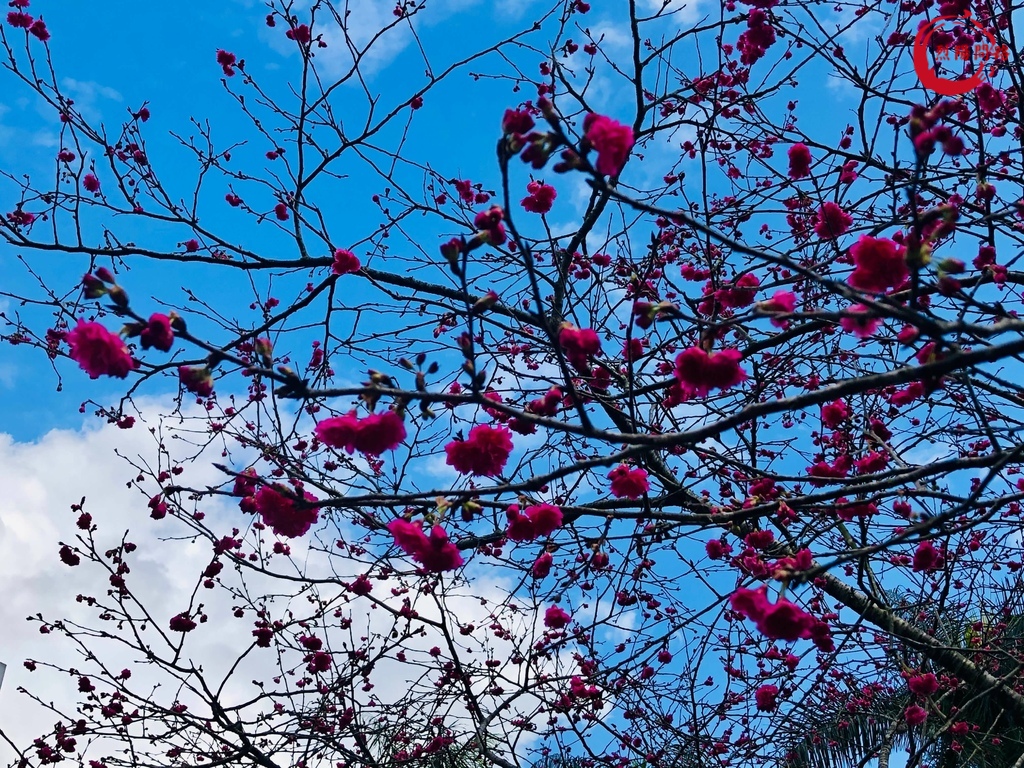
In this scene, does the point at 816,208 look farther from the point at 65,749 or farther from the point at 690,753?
the point at 65,749

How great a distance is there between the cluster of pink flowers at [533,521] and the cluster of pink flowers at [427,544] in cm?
42

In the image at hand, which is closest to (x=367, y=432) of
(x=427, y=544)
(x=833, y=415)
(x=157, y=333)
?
(x=427, y=544)

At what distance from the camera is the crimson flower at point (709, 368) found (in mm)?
2396

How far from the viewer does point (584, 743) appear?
15.8 feet

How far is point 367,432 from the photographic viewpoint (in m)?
2.29

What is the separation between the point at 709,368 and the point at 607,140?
777 millimetres

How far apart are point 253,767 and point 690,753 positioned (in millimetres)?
2622

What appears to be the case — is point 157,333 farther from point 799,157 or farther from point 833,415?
point 799,157

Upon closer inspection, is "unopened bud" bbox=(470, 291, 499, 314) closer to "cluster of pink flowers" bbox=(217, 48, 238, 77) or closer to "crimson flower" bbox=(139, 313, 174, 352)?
"crimson flower" bbox=(139, 313, 174, 352)

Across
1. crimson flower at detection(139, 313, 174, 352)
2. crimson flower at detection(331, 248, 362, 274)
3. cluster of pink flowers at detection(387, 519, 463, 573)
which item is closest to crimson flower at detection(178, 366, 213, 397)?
crimson flower at detection(139, 313, 174, 352)

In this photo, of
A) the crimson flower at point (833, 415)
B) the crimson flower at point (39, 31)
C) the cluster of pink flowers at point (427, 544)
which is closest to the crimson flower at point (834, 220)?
the crimson flower at point (833, 415)

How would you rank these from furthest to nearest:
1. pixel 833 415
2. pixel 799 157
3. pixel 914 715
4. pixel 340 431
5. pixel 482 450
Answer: pixel 914 715 → pixel 799 157 → pixel 833 415 → pixel 482 450 → pixel 340 431

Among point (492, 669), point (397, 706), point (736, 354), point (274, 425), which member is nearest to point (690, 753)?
point (492, 669)

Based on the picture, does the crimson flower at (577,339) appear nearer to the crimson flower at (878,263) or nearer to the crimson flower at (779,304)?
the crimson flower at (779,304)
